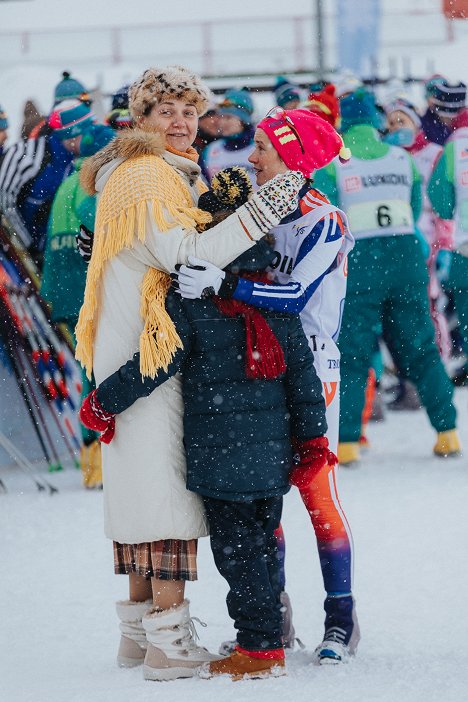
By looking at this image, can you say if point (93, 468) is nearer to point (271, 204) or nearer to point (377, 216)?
point (377, 216)

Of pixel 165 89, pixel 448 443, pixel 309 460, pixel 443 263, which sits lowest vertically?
pixel 448 443

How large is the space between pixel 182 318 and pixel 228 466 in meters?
0.39

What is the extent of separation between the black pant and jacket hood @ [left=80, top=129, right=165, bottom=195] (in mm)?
915

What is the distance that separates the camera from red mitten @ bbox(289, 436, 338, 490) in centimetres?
290

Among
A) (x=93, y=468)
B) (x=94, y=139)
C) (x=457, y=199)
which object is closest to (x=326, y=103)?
(x=457, y=199)

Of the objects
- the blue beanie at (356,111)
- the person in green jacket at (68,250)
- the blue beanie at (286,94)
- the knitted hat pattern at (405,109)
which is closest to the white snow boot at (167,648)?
the person in green jacket at (68,250)

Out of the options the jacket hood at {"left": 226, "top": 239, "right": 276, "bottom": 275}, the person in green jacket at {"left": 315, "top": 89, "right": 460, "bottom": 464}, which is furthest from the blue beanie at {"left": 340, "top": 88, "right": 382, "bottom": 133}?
the jacket hood at {"left": 226, "top": 239, "right": 276, "bottom": 275}

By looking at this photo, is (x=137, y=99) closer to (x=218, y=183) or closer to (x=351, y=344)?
(x=218, y=183)

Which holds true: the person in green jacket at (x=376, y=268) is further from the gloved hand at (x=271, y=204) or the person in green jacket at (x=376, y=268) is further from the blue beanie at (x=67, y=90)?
the gloved hand at (x=271, y=204)

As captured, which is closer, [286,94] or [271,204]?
[271,204]

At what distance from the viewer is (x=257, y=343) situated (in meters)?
2.82

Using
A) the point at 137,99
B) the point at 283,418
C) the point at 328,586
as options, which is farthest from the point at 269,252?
the point at 328,586

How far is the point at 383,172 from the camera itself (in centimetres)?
562

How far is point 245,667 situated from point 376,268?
10.1 feet
